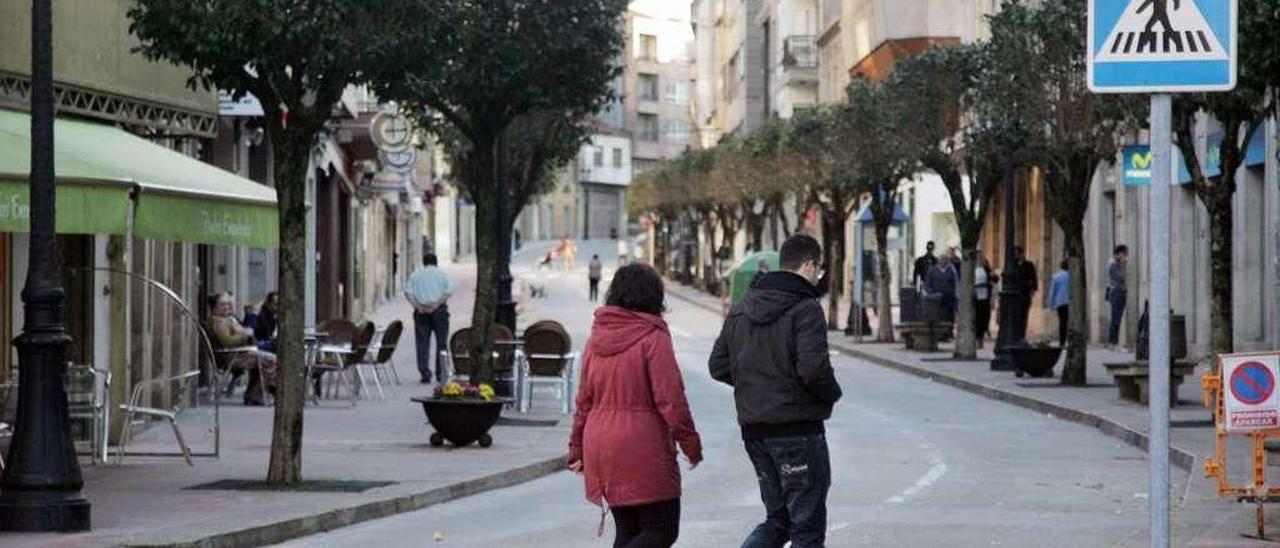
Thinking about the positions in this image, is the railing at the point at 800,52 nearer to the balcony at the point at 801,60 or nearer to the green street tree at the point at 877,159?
the balcony at the point at 801,60

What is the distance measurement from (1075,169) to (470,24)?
8849 mm

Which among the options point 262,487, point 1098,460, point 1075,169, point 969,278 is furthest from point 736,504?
point 969,278

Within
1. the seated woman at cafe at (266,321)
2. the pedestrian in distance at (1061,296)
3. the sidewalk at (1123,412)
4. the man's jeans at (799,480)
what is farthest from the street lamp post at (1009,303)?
the man's jeans at (799,480)

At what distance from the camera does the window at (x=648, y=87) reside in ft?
571

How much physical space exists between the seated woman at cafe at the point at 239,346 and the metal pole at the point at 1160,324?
1935 centimetres

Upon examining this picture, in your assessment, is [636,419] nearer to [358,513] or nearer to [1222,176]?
[358,513]

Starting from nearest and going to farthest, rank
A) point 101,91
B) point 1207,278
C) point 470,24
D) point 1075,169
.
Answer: point 101,91
point 470,24
point 1075,169
point 1207,278

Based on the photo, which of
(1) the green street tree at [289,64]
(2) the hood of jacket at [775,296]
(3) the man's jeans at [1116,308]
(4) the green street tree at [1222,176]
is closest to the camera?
(2) the hood of jacket at [775,296]

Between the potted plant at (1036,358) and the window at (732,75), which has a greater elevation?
the window at (732,75)

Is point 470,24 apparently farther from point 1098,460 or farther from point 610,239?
point 610,239

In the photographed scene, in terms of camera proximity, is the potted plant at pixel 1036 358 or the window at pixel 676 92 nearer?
the potted plant at pixel 1036 358

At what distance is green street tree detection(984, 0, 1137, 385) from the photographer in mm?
28547

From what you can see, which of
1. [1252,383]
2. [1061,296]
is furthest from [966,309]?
[1252,383]

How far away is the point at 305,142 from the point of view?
16344 millimetres
